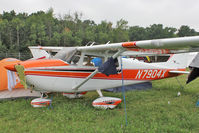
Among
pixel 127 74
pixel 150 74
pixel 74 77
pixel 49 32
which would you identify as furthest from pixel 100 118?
pixel 49 32

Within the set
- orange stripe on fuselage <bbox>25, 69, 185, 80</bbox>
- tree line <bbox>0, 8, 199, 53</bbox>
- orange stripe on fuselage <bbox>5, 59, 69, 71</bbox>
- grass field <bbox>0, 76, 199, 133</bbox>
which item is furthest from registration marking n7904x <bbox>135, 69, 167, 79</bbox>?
tree line <bbox>0, 8, 199, 53</bbox>

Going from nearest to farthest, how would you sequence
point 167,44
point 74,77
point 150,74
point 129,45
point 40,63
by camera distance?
point 167,44 < point 129,45 < point 40,63 < point 74,77 < point 150,74

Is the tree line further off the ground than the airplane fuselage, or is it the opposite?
the tree line

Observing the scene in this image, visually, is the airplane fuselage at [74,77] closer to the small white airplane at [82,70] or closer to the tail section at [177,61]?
the small white airplane at [82,70]

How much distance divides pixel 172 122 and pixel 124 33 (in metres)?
49.9

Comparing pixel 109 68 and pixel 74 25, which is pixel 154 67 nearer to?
pixel 109 68

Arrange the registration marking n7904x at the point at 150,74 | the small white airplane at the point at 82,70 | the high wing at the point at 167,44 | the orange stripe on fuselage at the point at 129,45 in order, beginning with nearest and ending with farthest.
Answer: the high wing at the point at 167,44, the orange stripe on fuselage at the point at 129,45, the small white airplane at the point at 82,70, the registration marking n7904x at the point at 150,74

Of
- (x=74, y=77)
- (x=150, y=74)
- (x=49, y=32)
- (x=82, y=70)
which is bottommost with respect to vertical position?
(x=150, y=74)

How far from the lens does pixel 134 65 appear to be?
5434 millimetres

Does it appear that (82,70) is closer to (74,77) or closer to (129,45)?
(74,77)

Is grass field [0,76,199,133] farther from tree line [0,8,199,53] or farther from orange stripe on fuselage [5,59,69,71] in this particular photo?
tree line [0,8,199,53]

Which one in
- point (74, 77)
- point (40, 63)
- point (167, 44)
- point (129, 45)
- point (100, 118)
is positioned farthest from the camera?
point (74, 77)

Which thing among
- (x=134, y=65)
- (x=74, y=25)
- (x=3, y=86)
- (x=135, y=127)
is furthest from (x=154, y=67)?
(x=74, y=25)

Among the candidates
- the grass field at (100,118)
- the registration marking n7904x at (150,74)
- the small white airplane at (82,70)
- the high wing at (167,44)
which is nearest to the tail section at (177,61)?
the registration marking n7904x at (150,74)
